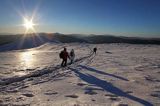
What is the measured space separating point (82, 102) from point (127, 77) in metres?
6.15

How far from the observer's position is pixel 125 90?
1138 cm

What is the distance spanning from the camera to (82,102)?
9.32 m

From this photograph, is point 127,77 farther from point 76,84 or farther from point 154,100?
point 154,100

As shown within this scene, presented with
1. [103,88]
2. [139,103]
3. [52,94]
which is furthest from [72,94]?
[139,103]

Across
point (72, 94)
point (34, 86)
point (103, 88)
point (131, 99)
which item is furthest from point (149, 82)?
point (34, 86)

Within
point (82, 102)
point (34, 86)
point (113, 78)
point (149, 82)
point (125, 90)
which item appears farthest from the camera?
point (113, 78)

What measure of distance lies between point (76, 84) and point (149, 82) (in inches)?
158

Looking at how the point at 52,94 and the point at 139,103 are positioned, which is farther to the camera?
the point at 52,94

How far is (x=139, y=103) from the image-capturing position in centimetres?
933

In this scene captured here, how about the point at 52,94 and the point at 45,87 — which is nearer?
the point at 52,94

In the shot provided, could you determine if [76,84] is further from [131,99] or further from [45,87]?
[131,99]

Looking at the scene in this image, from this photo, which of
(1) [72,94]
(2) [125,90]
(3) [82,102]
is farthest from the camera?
(2) [125,90]

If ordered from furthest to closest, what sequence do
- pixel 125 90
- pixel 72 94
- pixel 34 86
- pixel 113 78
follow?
1. pixel 113 78
2. pixel 34 86
3. pixel 125 90
4. pixel 72 94

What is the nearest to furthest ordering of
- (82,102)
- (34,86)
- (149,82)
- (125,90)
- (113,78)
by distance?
(82,102), (125,90), (34,86), (149,82), (113,78)
